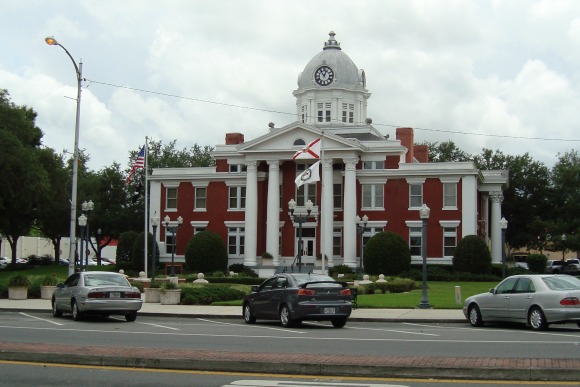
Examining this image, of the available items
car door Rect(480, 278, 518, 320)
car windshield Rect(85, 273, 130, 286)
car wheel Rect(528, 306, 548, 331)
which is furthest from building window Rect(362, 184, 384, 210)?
car wheel Rect(528, 306, 548, 331)

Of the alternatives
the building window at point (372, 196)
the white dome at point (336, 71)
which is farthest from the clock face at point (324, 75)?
the building window at point (372, 196)

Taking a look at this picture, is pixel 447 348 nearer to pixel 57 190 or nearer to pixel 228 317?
pixel 228 317

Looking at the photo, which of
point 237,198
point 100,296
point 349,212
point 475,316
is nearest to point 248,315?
point 100,296

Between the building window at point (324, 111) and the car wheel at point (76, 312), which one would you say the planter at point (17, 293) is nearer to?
the car wheel at point (76, 312)

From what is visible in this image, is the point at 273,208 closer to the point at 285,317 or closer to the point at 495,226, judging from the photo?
the point at 495,226

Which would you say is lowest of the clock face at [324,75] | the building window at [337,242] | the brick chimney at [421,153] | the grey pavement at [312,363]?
the grey pavement at [312,363]

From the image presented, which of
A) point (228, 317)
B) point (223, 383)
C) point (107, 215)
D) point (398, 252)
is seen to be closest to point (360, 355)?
point (223, 383)

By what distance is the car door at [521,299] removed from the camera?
22922mm

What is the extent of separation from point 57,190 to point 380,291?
39.4 m

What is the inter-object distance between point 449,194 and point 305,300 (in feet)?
150

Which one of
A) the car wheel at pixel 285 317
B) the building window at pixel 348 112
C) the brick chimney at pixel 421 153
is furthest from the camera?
the brick chimney at pixel 421 153

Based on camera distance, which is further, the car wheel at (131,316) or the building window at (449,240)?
the building window at (449,240)

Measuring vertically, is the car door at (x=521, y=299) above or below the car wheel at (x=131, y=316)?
above

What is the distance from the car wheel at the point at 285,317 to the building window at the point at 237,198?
48471 mm
